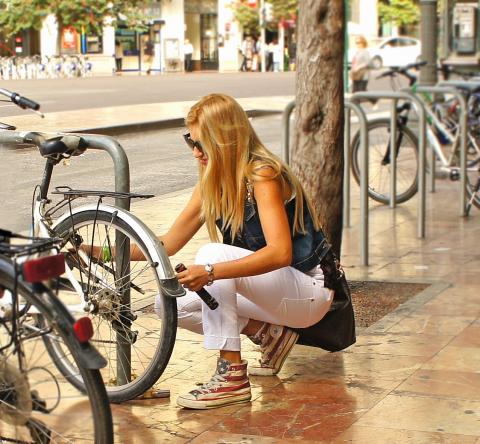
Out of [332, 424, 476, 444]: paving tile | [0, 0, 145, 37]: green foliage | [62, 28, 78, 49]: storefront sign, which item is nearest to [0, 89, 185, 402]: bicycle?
[332, 424, 476, 444]: paving tile

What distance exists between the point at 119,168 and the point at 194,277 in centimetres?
54

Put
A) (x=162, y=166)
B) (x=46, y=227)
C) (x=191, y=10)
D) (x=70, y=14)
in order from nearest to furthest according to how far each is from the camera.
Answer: (x=46, y=227) < (x=162, y=166) < (x=70, y=14) < (x=191, y=10)

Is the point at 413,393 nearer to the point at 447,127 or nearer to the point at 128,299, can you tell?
the point at 128,299

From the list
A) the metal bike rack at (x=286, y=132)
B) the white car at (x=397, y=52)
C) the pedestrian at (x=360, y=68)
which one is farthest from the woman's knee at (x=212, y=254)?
the white car at (x=397, y=52)

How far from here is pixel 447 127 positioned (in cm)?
1088

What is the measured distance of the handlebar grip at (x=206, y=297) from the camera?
458 centimetres

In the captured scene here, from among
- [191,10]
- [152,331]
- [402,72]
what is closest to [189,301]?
[152,331]

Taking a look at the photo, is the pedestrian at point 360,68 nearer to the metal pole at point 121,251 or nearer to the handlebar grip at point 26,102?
the metal pole at point 121,251

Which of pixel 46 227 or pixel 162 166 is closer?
pixel 46 227

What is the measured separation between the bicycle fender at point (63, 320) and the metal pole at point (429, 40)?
11.4 metres

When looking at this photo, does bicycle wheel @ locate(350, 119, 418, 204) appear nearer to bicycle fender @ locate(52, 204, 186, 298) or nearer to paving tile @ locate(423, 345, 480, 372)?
paving tile @ locate(423, 345, 480, 372)

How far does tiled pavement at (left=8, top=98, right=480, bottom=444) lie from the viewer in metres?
4.32

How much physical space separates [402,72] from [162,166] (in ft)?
19.8

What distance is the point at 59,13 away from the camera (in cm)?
930
